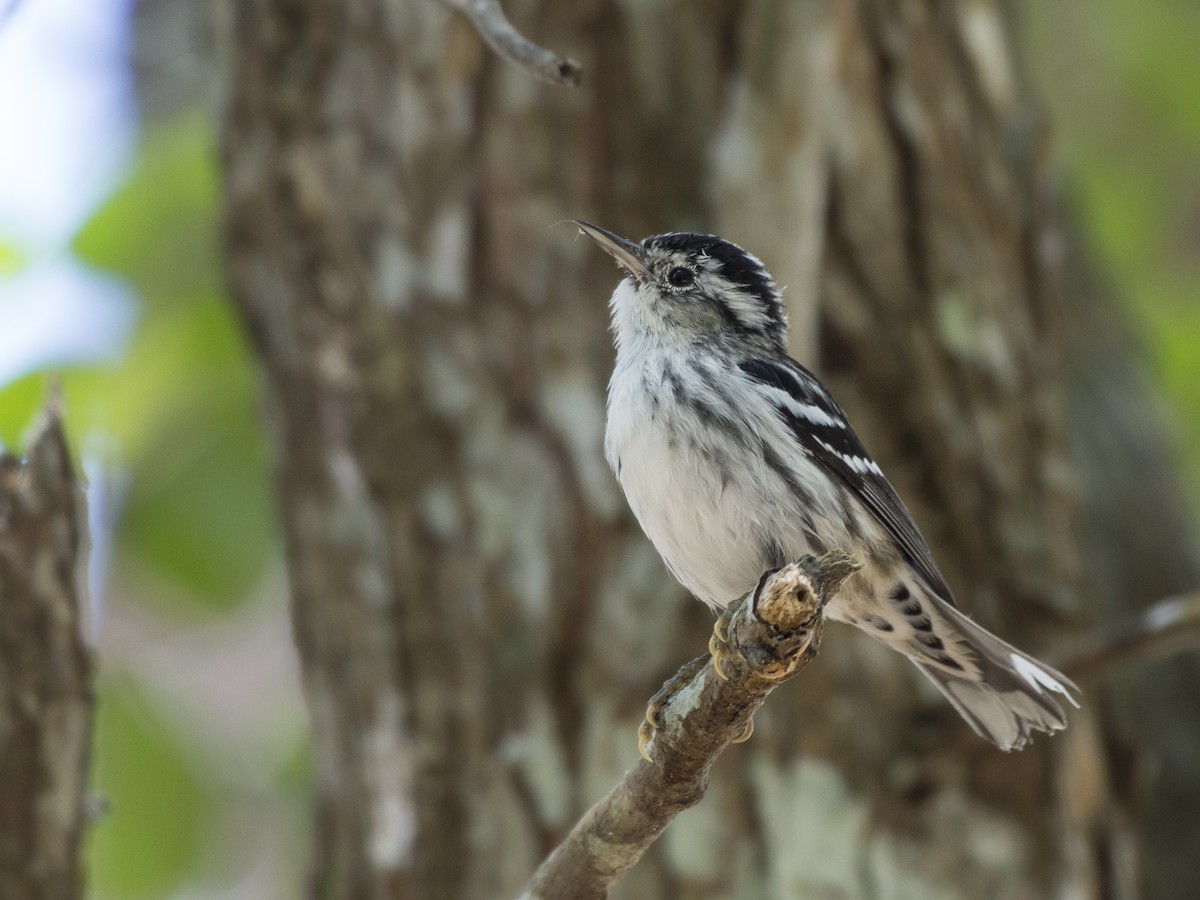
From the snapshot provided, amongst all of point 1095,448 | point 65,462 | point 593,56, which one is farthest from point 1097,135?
point 65,462

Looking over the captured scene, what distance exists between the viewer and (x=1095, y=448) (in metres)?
6.98

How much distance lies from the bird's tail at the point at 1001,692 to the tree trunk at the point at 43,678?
2.29m

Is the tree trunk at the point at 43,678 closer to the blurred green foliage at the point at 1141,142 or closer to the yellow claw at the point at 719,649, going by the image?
the yellow claw at the point at 719,649

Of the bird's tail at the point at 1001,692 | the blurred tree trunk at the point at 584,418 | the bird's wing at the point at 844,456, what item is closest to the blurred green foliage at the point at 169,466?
the blurred tree trunk at the point at 584,418

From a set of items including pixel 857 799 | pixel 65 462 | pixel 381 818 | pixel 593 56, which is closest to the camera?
pixel 65 462

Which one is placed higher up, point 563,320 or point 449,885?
point 563,320

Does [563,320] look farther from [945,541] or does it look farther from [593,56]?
[945,541]

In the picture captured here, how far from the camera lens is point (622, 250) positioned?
410 cm

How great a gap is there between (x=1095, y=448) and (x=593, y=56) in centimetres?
357

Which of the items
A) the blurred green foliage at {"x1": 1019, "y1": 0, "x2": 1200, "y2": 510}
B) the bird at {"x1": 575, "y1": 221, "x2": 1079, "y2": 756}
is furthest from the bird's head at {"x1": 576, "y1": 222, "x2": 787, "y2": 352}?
the blurred green foliage at {"x1": 1019, "y1": 0, "x2": 1200, "y2": 510}

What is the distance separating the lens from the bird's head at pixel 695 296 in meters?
4.23

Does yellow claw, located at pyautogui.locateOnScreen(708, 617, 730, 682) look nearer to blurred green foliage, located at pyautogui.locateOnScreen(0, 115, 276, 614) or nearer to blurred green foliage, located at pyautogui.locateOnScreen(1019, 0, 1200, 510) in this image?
blurred green foliage, located at pyautogui.locateOnScreen(0, 115, 276, 614)

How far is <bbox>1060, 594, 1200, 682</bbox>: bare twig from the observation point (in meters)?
4.11

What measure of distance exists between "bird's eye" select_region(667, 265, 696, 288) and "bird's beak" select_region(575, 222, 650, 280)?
0.08m
